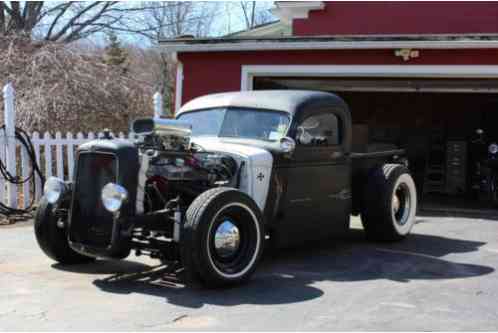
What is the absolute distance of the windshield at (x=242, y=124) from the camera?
21.7 feet

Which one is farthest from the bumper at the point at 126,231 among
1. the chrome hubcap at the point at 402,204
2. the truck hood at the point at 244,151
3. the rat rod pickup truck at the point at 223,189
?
the chrome hubcap at the point at 402,204

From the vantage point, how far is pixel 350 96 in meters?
18.1

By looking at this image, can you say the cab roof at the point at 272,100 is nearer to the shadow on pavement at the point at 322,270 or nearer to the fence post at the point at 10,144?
the shadow on pavement at the point at 322,270

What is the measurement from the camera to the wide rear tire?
596 centimetres

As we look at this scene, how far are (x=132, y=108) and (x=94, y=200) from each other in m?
9.68

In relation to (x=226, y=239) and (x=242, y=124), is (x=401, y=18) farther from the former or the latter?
(x=226, y=239)

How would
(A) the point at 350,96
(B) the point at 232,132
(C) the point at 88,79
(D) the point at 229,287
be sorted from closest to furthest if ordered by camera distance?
(D) the point at 229,287 < (B) the point at 232,132 < (C) the point at 88,79 < (A) the point at 350,96

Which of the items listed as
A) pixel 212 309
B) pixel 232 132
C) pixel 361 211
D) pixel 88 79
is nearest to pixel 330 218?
pixel 361 211

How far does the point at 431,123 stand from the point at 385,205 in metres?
10.8

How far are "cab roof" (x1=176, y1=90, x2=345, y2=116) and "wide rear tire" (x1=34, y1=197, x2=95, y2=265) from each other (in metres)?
2.11

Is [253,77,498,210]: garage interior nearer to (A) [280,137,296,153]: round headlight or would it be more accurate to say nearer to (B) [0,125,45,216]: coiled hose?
(B) [0,125,45,216]: coiled hose

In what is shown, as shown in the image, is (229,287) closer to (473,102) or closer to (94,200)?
(94,200)

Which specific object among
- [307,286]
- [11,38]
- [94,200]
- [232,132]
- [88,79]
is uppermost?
[11,38]

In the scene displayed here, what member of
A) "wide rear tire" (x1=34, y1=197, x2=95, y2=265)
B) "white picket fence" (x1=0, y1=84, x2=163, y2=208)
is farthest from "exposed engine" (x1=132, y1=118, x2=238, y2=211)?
"white picket fence" (x1=0, y1=84, x2=163, y2=208)
